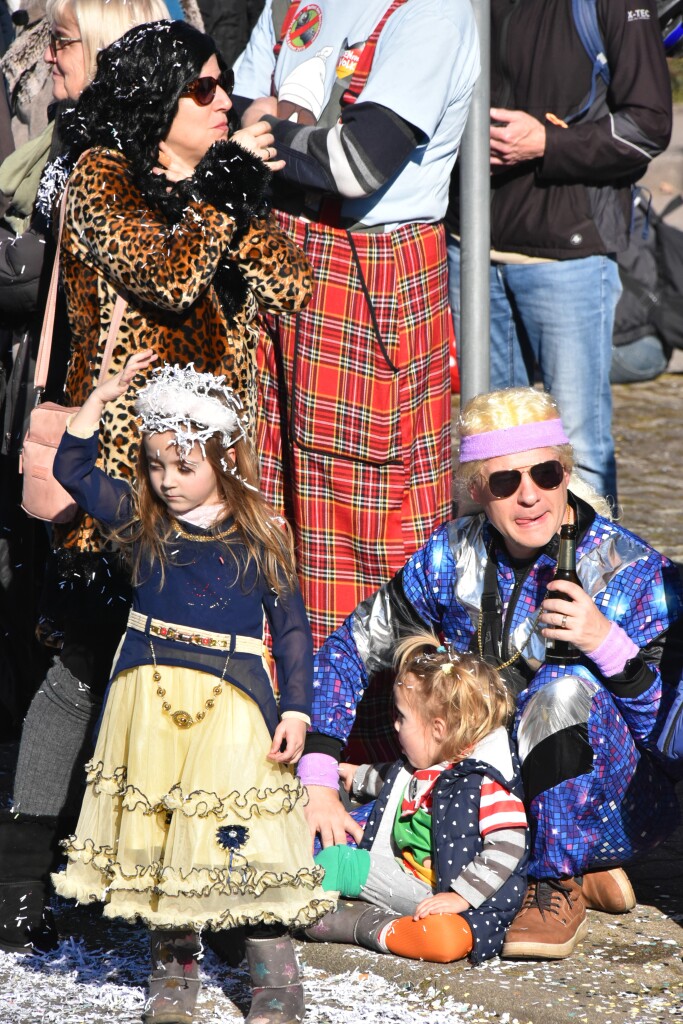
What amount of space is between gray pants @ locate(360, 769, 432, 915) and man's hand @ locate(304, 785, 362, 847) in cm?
7

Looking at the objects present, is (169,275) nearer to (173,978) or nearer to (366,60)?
(366,60)

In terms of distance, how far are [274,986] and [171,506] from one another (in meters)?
0.96

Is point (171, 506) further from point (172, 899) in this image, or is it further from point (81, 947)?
point (81, 947)

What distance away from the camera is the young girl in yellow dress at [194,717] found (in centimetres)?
271

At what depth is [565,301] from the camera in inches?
169

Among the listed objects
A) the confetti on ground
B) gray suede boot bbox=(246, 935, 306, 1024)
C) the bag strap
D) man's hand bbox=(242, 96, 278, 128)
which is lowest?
the confetti on ground

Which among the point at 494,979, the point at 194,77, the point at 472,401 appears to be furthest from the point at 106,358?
the point at 494,979

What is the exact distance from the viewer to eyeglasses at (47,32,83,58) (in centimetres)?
337

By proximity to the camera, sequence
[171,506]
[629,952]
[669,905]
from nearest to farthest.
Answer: [171,506]
[629,952]
[669,905]

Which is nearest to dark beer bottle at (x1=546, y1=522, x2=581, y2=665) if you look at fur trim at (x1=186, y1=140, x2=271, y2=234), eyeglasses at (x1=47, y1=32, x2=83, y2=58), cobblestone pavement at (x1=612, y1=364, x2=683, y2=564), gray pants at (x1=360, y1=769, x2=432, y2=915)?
gray pants at (x1=360, y1=769, x2=432, y2=915)

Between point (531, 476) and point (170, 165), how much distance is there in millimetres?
1066

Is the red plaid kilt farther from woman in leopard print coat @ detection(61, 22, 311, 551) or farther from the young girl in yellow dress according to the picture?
the young girl in yellow dress

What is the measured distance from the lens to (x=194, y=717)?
110 inches

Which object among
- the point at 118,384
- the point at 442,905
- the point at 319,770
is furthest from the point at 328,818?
the point at 118,384
